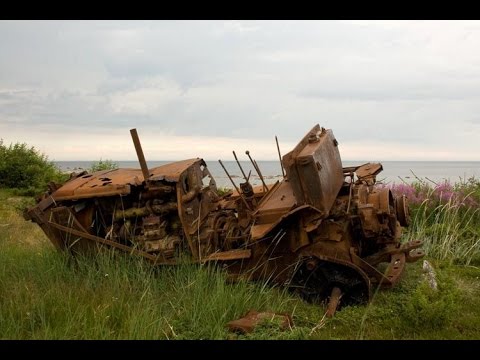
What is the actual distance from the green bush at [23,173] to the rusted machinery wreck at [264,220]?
1104 cm

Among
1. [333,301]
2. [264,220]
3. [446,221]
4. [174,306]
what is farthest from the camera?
[446,221]

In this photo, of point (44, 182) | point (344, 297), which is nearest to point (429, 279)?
point (344, 297)

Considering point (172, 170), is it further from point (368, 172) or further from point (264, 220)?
point (368, 172)

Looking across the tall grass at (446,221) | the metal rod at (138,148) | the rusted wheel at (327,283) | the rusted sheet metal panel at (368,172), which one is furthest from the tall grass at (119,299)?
the tall grass at (446,221)

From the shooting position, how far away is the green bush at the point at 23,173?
17.6 metres

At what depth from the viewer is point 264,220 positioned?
5.83m

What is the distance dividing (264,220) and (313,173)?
0.94 m

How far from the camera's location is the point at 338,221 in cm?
558

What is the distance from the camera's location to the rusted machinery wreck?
18.2 ft

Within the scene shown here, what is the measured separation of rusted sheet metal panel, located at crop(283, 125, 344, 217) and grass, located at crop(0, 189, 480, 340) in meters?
1.09

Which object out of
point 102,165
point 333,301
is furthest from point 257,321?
point 102,165

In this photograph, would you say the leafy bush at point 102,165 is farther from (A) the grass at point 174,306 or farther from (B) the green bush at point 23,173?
(A) the grass at point 174,306

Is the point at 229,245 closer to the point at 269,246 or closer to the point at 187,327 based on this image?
the point at 269,246

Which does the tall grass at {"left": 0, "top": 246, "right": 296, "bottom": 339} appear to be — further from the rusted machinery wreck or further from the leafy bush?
the leafy bush
